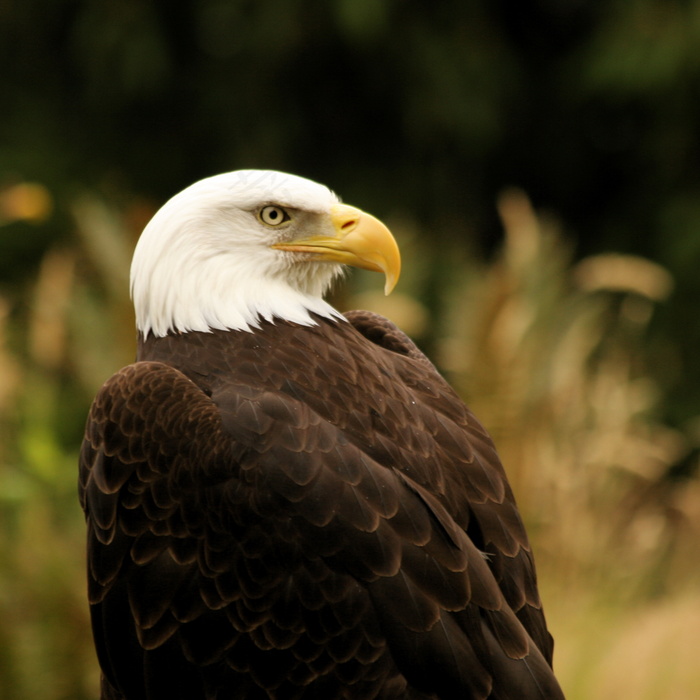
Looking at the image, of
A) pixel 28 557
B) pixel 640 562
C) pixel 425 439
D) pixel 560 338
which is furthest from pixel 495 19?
pixel 425 439

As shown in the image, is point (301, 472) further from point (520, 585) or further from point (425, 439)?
point (520, 585)

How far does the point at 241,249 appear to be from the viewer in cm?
327

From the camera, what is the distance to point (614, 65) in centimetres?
901

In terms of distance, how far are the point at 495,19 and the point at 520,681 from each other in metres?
8.13

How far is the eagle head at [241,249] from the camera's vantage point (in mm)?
3209

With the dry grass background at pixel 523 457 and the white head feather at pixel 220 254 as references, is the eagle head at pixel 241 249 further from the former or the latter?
the dry grass background at pixel 523 457

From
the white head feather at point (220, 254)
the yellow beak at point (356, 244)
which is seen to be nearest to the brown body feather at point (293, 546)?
the white head feather at point (220, 254)

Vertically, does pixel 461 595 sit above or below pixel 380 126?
below

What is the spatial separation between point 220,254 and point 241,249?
6 cm

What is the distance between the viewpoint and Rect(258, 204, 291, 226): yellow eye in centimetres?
326

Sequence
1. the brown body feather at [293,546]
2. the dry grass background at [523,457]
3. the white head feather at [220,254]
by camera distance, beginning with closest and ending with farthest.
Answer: the brown body feather at [293,546] → the white head feather at [220,254] → the dry grass background at [523,457]

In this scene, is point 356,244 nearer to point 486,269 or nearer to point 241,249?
point 241,249

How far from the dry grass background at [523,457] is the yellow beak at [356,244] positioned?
174cm

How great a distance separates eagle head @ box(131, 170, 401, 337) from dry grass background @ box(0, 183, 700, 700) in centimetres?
152
